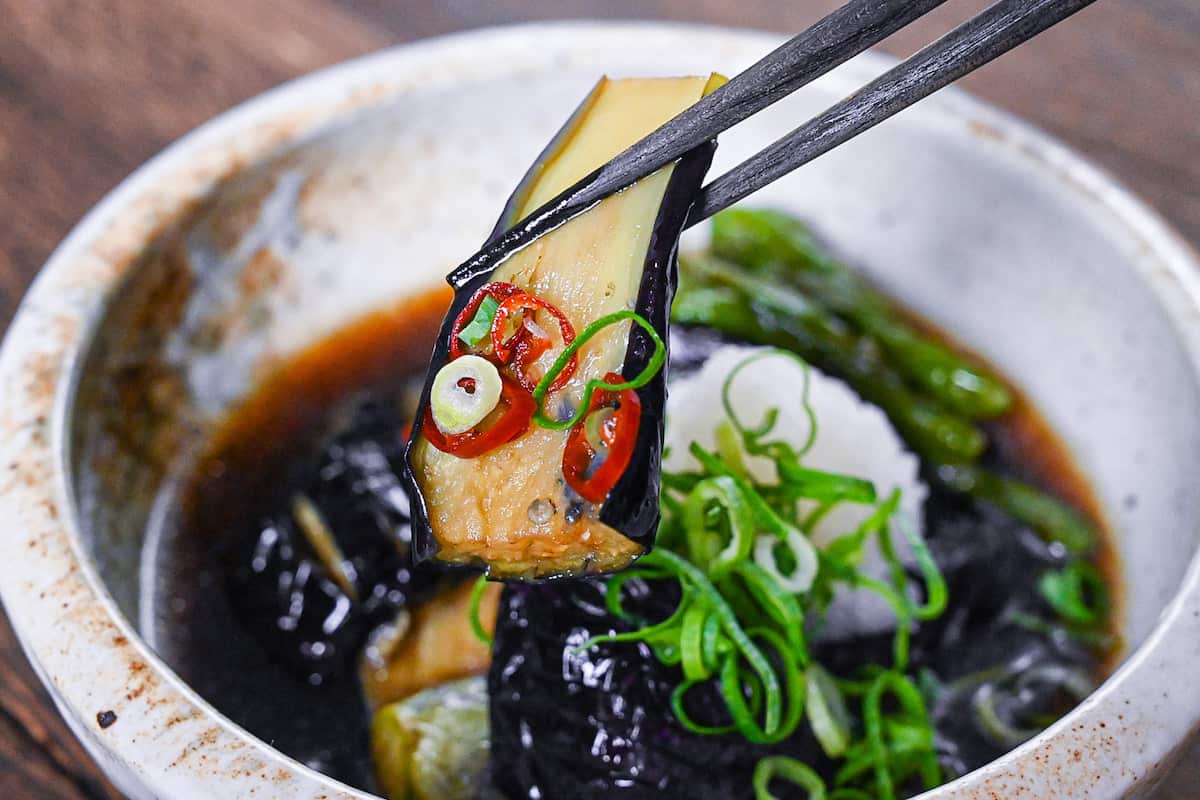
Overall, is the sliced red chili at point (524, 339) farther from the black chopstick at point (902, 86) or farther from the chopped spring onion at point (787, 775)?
the chopped spring onion at point (787, 775)

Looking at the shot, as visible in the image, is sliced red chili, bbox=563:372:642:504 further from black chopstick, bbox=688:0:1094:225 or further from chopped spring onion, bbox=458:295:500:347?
black chopstick, bbox=688:0:1094:225

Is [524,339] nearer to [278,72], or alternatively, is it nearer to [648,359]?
[648,359]

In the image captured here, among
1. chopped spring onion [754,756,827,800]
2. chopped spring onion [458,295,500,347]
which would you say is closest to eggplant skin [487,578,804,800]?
chopped spring onion [754,756,827,800]

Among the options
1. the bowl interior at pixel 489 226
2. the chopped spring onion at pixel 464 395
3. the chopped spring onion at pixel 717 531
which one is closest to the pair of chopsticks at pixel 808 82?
the chopped spring onion at pixel 464 395

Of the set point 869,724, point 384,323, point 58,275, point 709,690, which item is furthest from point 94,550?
point 869,724

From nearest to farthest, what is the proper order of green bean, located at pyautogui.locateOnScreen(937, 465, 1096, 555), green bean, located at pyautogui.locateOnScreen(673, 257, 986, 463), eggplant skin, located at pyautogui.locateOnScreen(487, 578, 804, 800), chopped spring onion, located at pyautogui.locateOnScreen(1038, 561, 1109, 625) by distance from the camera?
1. eggplant skin, located at pyautogui.locateOnScreen(487, 578, 804, 800)
2. chopped spring onion, located at pyautogui.locateOnScreen(1038, 561, 1109, 625)
3. green bean, located at pyautogui.locateOnScreen(937, 465, 1096, 555)
4. green bean, located at pyautogui.locateOnScreen(673, 257, 986, 463)

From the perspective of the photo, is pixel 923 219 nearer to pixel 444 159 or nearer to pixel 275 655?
pixel 444 159

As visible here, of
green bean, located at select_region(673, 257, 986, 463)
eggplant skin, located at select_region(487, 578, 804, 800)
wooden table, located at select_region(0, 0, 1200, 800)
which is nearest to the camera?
eggplant skin, located at select_region(487, 578, 804, 800)
